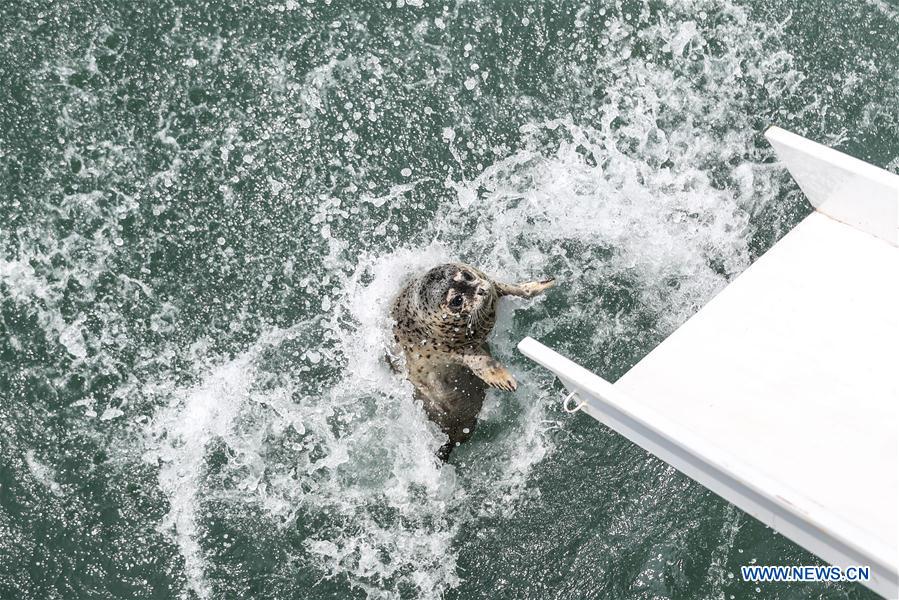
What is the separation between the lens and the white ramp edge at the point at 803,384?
356 cm

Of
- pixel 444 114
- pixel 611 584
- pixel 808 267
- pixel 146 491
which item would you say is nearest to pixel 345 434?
pixel 146 491

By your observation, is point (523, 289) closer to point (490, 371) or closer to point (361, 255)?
point (490, 371)

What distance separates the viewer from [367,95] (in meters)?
6.12

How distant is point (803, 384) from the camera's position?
4.11 m

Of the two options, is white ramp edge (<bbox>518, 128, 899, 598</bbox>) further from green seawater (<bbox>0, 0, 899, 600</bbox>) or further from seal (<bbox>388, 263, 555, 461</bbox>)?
green seawater (<bbox>0, 0, 899, 600</bbox>)

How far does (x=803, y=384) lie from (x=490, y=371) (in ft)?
5.40

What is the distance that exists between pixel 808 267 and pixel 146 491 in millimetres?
3947

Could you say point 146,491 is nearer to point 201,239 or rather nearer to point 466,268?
point 201,239

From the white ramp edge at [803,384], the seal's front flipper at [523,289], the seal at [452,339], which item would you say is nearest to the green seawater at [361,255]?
the seal at [452,339]

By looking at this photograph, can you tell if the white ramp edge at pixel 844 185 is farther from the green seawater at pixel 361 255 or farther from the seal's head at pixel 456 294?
the seal's head at pixel 456 294

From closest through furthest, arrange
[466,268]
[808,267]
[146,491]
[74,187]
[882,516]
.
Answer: [882,516], [808,267], [466,268], [146,491], [74,187]

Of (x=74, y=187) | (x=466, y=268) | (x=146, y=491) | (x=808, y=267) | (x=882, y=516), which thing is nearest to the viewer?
(x=882, y=516)

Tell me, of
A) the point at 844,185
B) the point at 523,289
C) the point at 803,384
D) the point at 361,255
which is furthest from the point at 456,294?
the point at 844,185

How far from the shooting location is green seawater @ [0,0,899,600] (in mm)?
5438
